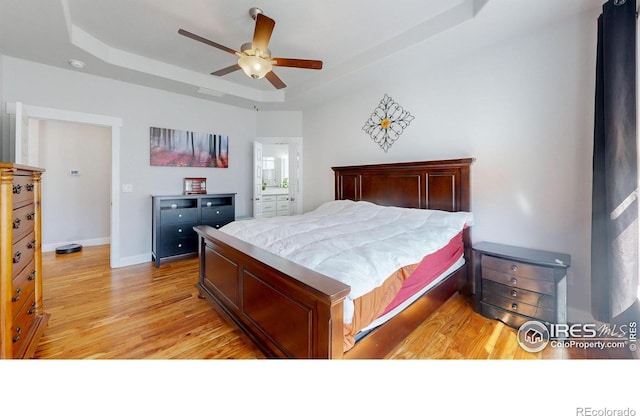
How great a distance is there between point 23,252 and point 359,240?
2.06 meters

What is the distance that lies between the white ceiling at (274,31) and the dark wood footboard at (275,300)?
2102mm

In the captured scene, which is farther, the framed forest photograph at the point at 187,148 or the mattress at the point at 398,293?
the framed forest photograph at the point at 187,148

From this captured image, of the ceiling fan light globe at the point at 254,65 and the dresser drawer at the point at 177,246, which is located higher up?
the ceiling fan light globe at the point at 254,65

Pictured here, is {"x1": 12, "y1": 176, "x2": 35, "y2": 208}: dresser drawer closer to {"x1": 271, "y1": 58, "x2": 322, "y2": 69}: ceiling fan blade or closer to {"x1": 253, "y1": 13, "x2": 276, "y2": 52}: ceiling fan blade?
{"x1": 253, "y1": 13, "x2": 276, "y2": 52}: ceiling fan blade

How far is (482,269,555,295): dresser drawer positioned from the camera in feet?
6.30

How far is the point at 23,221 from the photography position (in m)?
1.52

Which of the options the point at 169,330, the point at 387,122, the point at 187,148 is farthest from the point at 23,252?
the point at 387,122

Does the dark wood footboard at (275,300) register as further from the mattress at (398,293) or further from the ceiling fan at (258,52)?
the ceiling fan at (258,52)

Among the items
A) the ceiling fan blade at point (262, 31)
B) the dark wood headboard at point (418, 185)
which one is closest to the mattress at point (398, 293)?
the dark wood headboard at point (418, 185)

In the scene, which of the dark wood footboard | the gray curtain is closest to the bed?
the dark wood footboard

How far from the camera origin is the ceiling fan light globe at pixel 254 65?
2137mm

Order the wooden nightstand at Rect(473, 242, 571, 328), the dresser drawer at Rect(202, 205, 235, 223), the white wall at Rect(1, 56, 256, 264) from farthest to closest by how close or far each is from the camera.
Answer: the dresser drawer at Rect(202, 205, 235, 223)
the white wall at Rect(1, 56, 256, 264)
the wooden nightstand at Rect(473, 242, 571, 328)

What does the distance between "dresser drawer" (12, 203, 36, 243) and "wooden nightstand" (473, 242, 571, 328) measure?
3186 millimetres
